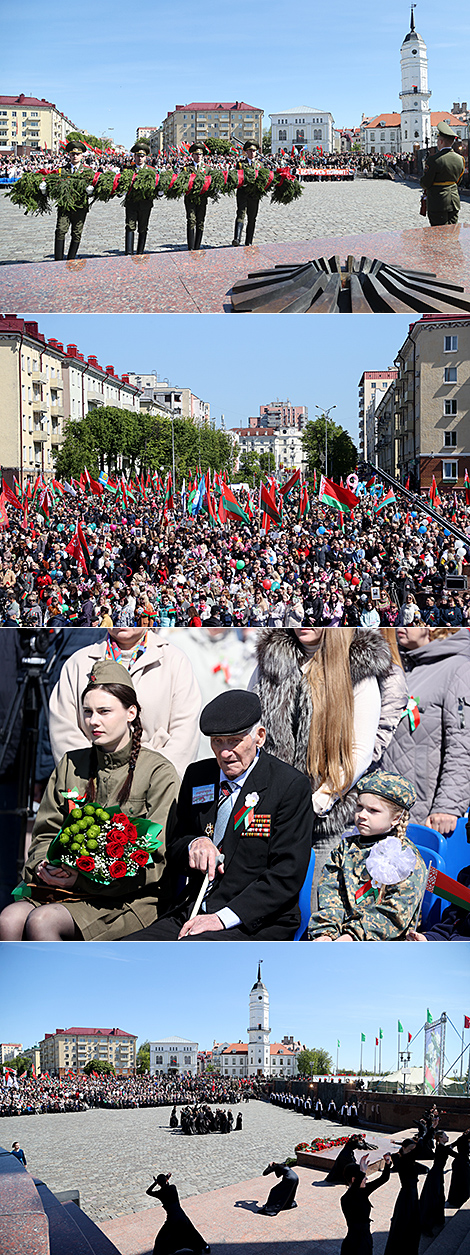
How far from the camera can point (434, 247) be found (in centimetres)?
1178

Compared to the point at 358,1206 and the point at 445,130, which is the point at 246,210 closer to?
the point at 445,130

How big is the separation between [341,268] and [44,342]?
3.45 m

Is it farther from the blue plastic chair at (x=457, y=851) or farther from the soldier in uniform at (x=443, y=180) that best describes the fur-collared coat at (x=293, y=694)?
the soldier in uniform at (x=443, y=180)

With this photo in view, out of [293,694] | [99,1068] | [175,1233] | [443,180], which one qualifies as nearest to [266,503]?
[443,180]

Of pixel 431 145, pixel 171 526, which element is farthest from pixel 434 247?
pixel 171 526

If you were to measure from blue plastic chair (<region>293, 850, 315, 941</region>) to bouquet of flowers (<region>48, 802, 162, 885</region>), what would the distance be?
0.86 m

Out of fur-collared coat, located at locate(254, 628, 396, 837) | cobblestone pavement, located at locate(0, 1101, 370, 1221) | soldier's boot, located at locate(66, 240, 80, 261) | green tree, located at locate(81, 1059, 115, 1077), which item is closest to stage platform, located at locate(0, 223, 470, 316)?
soldier's boot, located at locate(66, 240, 80, 261)

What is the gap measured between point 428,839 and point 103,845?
1852 mm

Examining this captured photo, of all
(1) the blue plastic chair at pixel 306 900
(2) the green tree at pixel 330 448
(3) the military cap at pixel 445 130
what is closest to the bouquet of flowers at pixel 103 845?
(1) the blue plastic chair at pixel 306 900

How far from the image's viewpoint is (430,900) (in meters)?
6.03

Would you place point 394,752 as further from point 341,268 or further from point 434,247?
point 434,247

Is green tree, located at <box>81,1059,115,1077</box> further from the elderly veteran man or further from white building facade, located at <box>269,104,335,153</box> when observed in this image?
white building facade, located at <box>269,104,335,153</box>

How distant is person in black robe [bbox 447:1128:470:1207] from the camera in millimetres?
5617

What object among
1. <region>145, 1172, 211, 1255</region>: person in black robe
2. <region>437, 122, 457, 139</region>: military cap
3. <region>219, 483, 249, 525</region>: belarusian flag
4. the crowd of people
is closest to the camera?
<region>145, 1172, 211, 1255</region>: person in black robe
